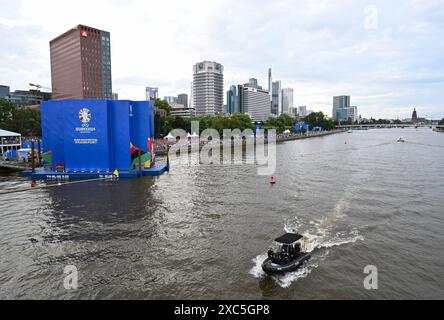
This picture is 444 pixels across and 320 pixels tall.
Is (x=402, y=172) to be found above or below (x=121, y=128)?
below

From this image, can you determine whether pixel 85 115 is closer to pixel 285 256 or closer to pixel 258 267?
pixel 258 267

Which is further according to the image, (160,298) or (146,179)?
(146,179)

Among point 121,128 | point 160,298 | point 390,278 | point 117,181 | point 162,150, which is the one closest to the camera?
point 160,298

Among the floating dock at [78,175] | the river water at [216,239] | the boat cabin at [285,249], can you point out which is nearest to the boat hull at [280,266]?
the boat cabin at [285,249]

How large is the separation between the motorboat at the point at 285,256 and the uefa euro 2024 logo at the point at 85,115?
36130 millimetres

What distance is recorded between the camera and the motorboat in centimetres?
1630

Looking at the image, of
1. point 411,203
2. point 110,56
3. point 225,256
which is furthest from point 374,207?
point 110,56

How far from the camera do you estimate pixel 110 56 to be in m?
196

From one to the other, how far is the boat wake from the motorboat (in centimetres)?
44

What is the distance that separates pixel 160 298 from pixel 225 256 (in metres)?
5.16

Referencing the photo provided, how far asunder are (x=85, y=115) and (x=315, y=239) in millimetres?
36222

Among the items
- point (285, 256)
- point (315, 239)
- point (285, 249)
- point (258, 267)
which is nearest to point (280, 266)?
point (285, 256)

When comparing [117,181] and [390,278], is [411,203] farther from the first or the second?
[117,181]

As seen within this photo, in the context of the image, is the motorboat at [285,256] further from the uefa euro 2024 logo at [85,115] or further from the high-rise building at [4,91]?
the high-rise building at [4,91]
